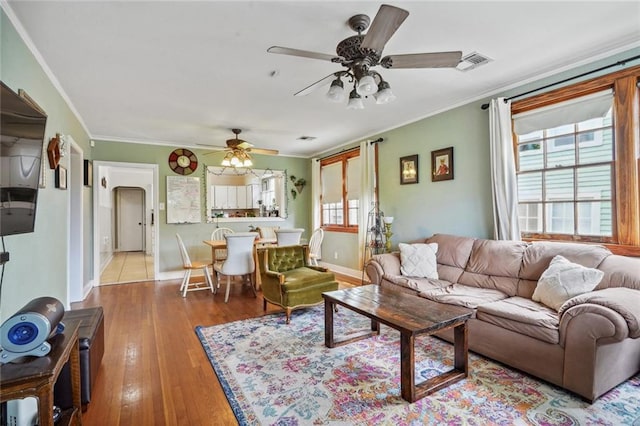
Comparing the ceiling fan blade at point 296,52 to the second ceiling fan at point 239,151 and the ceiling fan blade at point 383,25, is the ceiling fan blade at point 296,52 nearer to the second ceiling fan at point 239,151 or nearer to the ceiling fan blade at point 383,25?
the ceiling fan blade at point 383,25

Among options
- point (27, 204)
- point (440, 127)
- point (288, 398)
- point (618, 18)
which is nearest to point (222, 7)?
point (27, 204)

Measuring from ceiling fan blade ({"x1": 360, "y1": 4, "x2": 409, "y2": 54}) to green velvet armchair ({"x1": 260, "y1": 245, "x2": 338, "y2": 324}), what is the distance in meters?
2.53

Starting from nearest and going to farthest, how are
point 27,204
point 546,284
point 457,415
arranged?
point 27,204 < point 457,415 < point 546,284

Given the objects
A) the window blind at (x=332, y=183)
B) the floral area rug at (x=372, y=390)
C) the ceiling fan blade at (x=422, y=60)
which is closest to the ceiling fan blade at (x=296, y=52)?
the ceiling fan blade at (x=422, y=60)

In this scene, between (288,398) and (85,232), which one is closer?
(288,398)

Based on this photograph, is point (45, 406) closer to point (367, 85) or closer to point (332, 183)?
point (367, 85)

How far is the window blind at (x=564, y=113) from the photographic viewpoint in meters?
2.80

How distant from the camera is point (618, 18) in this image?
2.28 metres

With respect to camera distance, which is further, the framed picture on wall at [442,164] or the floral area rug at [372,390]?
the framed picture on wall at [442,164]

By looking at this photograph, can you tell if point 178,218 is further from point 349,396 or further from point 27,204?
point 349,396

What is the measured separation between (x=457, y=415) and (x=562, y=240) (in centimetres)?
224

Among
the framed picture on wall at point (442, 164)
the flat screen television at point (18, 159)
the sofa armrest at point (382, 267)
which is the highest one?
the framed picture on wall at point (442, 164)

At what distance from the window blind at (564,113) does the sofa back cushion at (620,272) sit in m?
1.30

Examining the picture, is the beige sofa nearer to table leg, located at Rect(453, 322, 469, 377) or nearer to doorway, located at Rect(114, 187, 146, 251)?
table leg, located at Rect(453, 322, 469, 377)
